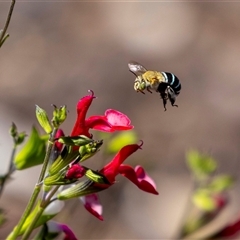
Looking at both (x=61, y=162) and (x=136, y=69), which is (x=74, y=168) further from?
(x=136, y=69)

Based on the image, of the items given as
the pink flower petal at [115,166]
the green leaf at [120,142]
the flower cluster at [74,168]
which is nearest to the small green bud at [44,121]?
the flower cluster at [74,168]

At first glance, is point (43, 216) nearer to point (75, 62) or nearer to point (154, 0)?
point (75, 62)

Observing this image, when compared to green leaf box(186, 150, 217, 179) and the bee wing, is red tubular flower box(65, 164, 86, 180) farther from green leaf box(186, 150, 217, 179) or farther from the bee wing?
green leaf box(186, 150, 217, 179)

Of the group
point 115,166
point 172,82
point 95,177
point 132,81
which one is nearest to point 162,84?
point 172,82

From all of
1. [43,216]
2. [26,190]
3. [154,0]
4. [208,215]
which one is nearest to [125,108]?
[26,190]

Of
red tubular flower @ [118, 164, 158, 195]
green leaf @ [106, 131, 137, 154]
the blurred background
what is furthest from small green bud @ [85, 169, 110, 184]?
the blurred background

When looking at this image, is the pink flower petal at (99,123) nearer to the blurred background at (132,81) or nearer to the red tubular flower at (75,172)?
the red tubular flower at (75,172)
